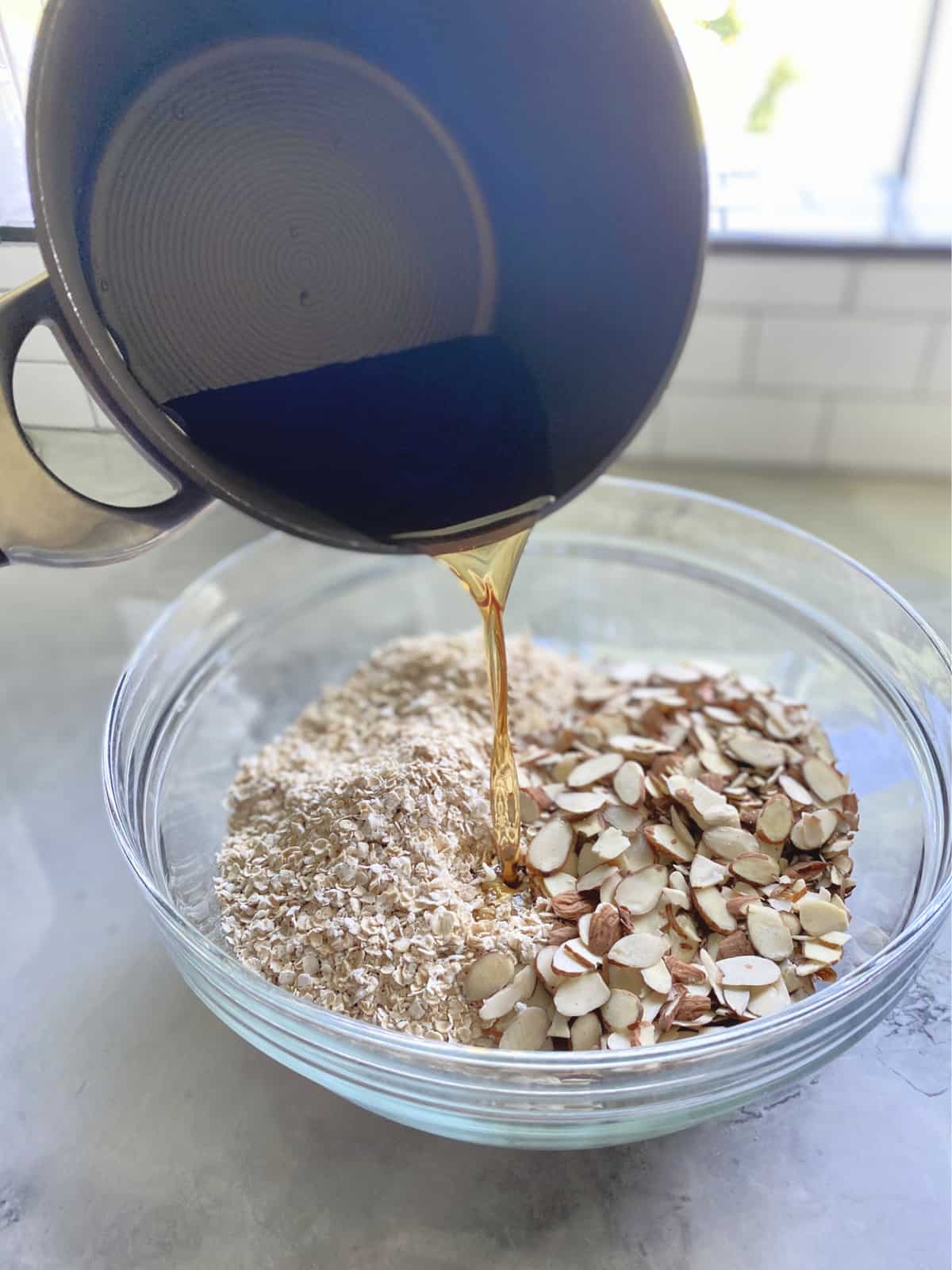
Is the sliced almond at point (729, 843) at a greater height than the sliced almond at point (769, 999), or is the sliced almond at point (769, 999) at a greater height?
the sliced almond at point (729, 843)

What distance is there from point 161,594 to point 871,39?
33.4 inches

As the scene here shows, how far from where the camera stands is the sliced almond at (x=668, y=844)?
688mm

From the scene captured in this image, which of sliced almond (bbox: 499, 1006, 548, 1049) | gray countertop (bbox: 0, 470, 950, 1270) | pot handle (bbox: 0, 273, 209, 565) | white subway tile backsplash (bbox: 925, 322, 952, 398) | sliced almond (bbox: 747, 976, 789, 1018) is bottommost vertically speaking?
gray countertop (bbox: 0, 470, 950, 1270)

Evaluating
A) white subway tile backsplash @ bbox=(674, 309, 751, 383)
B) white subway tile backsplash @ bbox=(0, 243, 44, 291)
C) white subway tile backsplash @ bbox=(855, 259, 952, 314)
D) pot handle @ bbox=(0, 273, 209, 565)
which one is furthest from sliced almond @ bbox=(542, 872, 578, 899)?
white subway tile backsplash @ bbox=(855, 259, 952, 314)

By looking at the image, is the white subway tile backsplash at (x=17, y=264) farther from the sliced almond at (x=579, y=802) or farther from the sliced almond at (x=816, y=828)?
the sliced almond at (x=816, y=828)

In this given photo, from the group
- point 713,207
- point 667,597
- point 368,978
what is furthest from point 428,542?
point 713,207

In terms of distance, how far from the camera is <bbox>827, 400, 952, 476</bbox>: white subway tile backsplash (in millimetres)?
1099

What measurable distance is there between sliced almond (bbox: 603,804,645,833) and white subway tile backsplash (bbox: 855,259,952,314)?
61 cm

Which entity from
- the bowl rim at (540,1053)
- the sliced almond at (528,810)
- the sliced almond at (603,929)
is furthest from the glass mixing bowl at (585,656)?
the sliced almond at (528,810)

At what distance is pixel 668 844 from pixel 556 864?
0.07 metres

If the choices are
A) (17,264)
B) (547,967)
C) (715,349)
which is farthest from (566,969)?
(715,349)

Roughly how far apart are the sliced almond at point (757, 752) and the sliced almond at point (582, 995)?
220 millimetres

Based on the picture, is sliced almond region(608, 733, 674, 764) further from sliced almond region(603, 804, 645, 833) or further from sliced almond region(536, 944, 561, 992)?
sliced almond region(536, 944, 561, 992)

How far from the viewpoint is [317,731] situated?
847 mm
